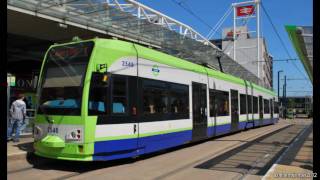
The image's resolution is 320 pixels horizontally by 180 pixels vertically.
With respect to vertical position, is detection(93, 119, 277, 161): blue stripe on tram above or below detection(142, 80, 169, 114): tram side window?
below

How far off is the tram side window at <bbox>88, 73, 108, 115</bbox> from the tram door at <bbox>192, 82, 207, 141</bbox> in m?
5.67

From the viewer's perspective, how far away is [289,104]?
105750 mm

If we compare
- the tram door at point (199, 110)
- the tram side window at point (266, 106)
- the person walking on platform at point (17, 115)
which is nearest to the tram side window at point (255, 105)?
the tram side window at point (266, 106)

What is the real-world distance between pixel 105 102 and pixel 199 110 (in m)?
6.32

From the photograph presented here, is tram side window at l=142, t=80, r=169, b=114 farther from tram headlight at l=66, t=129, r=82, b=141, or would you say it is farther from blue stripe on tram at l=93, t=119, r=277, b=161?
tram headlight at l=66, t=129, r=82, b=141

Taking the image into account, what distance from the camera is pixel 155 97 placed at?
39.5ft

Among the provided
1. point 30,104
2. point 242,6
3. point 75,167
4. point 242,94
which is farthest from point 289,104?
point 75,167

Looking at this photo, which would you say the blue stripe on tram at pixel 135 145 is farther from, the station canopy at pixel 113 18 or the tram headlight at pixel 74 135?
the station canopy at pixel 113 18

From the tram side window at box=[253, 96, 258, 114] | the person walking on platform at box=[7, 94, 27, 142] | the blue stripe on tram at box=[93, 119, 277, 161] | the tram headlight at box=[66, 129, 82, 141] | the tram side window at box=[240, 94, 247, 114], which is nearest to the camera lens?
the tram headlight at box=[66, 129, 82, 141]

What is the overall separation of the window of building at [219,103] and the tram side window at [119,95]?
284 inches

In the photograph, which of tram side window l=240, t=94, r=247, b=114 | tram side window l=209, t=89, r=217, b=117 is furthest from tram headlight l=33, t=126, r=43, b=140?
tram side window l=240, t=94, r=247, b=114

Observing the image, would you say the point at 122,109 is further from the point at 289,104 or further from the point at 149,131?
the point at 289,104

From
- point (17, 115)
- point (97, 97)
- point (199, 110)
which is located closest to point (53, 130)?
point (97, 97)

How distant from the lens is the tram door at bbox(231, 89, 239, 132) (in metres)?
20.8
